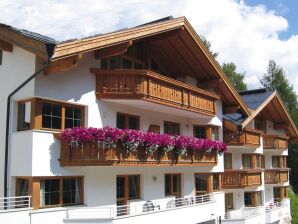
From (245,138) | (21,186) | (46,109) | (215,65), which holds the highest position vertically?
(215,65)

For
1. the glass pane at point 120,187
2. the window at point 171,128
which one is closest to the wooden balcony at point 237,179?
the window at point 171,128

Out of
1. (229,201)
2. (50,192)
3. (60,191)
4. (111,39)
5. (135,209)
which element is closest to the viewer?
(50,192)

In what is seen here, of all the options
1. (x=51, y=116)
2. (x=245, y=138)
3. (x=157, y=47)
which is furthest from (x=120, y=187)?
(x=245, y=138)

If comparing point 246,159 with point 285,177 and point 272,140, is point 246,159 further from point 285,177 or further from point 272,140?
point 285,177

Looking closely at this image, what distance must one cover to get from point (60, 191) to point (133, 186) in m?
4.06

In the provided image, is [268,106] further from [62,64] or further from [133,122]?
[62,64]

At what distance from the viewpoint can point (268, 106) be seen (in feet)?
108

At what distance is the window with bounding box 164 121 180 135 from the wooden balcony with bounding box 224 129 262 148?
18.1ft

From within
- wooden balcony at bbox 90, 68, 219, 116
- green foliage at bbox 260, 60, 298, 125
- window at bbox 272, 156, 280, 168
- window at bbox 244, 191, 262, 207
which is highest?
green foliage at bbox 260, 60, 298, 125

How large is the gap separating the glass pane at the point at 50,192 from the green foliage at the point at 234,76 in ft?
142

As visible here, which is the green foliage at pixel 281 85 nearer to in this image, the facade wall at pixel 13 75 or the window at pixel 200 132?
the window at pixel 200 132

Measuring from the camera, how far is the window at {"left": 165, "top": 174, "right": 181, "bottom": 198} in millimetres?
20438

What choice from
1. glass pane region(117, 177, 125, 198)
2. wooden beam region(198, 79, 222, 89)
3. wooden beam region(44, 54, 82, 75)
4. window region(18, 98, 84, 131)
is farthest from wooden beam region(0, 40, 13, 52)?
wooden beam region(198, 79, 222, 89)

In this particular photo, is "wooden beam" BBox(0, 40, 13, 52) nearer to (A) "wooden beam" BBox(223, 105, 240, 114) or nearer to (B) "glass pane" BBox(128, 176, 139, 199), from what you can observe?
(B) "glass pane" BBox(128, 176, 139, 199)
